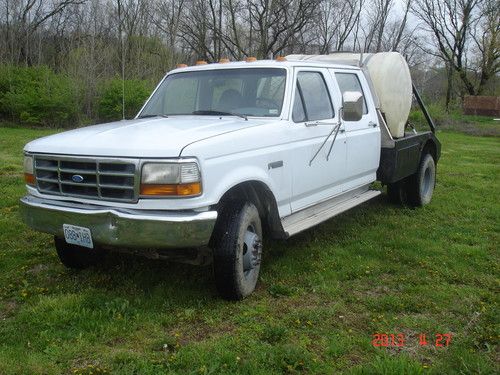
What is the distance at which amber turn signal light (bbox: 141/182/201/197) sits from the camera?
3.65 m

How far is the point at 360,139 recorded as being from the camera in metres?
6.02

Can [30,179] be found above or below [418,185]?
above

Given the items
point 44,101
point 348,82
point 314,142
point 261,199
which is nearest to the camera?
point 261,199

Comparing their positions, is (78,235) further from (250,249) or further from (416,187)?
(416,187)

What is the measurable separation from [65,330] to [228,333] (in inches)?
46.6

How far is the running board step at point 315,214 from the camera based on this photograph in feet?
15.9

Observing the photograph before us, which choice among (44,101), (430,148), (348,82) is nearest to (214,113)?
(348,82)

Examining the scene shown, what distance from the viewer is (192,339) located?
3666 mm

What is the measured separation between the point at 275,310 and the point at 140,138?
5.64ft

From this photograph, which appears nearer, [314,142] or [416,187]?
[314,142]

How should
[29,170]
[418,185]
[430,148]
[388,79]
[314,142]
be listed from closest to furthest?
[29,170] → [314,142] → [388,79] → [418,185] → [430,148]

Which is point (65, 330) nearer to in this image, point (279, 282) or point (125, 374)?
point (125, 374)

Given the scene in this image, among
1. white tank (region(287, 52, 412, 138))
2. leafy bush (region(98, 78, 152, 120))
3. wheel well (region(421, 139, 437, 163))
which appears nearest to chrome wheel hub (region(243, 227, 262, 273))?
white tank (region(287, 52, 412, 138))

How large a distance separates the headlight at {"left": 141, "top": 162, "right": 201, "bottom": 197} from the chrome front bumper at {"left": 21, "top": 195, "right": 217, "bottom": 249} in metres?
0.16
